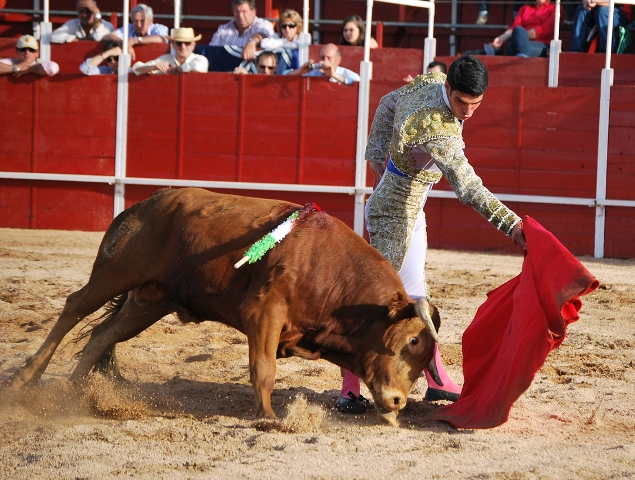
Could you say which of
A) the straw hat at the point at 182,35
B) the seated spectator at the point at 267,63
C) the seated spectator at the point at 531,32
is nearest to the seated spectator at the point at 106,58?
the straw hat at the point at 182,35

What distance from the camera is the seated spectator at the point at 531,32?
8.88 meters

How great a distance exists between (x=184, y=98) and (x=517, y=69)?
3147 mm

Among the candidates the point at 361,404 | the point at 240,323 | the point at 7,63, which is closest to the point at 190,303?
the point at 240,323

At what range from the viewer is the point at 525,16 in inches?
361

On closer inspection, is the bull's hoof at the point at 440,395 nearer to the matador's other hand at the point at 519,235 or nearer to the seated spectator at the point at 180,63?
the matador's other hand at the point at 519,235

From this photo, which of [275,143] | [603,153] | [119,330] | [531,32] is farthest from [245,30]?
[119,330]

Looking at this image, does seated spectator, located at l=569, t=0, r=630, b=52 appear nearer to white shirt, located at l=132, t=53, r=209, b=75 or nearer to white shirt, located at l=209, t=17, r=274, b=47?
white shirt, located at l=209, t=17, r=274, b=47

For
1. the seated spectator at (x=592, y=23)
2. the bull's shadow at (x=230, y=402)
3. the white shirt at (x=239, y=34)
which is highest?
the seated spectator at (x=592, y=23)

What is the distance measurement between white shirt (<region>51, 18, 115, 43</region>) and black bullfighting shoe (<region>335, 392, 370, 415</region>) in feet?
21.9

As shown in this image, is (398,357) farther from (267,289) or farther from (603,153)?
(603,153)

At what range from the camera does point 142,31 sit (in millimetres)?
9164

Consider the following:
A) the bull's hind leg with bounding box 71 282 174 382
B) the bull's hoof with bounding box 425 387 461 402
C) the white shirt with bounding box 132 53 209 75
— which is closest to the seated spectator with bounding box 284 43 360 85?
the white shirt with bounding box 132 53 209 75

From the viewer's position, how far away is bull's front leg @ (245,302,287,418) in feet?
10.2

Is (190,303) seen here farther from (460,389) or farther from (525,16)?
(525,16)
